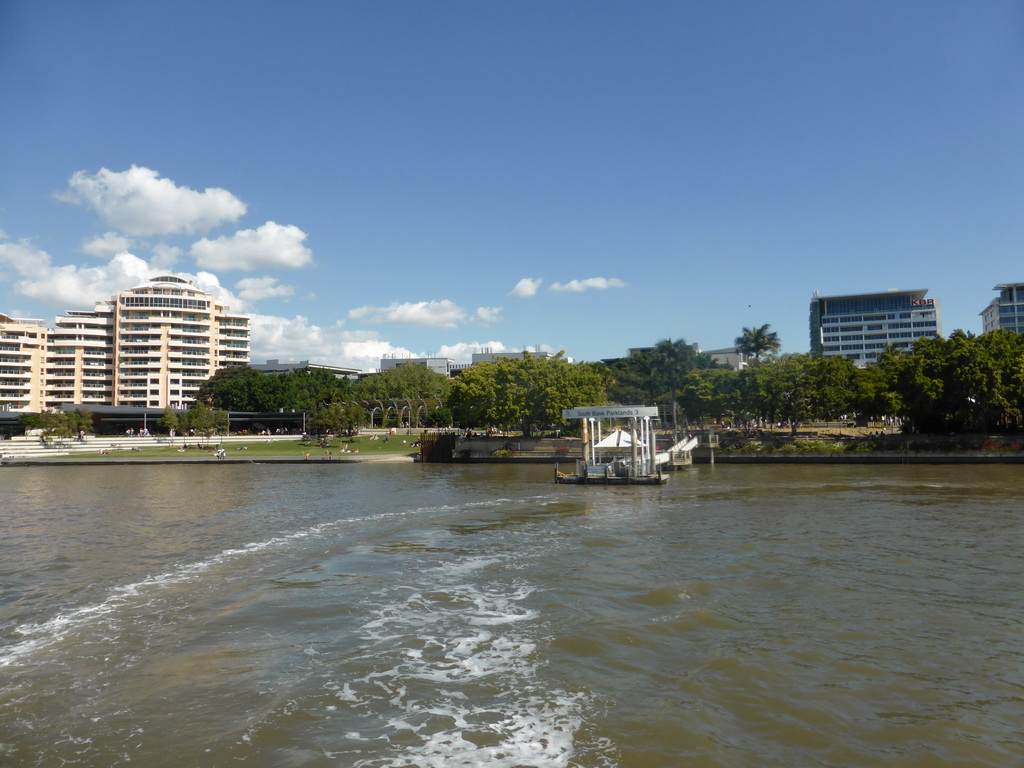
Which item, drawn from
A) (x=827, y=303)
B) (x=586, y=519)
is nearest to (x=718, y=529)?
(x=586, y=519)

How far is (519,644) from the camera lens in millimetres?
12578

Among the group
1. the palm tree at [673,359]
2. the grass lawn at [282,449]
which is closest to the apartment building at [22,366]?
the grass lawn at [282,449]

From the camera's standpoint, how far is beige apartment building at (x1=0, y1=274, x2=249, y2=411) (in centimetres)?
12762

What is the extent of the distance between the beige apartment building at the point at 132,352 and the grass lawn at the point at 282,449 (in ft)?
143

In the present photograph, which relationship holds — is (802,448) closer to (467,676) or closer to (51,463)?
(467,676)

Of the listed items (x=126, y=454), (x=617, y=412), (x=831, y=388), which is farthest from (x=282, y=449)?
(x=831, y=388)

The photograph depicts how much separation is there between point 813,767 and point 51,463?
274ft

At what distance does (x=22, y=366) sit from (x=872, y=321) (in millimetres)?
182338

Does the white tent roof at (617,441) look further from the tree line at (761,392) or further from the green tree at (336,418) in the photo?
the green tree at (336,418)

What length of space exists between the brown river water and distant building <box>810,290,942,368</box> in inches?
6119

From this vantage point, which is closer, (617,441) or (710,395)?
(617,441)

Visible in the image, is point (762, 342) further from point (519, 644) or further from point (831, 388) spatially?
point (519, 644)

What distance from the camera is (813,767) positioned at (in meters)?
7.89

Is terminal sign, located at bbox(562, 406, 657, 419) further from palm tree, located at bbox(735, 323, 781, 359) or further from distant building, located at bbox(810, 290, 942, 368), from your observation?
distant building, located at bbox(810, 290, 942, 368)
